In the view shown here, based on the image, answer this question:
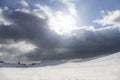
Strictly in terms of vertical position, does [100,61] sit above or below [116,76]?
above

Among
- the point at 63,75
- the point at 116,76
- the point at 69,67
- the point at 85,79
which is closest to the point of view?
the point at 116,76

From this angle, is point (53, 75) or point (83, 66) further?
point (83, 66)

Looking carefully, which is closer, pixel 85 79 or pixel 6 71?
pixel 85 79

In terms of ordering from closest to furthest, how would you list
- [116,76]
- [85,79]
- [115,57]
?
[116,76] < [85,79] < [115,57]

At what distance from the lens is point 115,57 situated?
9562mm

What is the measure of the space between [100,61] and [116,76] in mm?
2106

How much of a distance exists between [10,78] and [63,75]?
211cm

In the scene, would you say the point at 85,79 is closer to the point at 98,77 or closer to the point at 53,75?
the point at 98,77

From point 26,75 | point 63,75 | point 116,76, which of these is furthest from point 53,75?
point 116,76

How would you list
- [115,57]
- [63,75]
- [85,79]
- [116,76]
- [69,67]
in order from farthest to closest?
[69,67] → [115,57] → [63,75] → [85,79] → [116,76]

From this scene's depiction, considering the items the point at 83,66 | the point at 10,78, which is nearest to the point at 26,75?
Result: the point at 10,78

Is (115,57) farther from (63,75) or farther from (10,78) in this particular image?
(10,78)

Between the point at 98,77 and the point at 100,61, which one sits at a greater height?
the point at 100,61

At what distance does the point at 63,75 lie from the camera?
8.95m
